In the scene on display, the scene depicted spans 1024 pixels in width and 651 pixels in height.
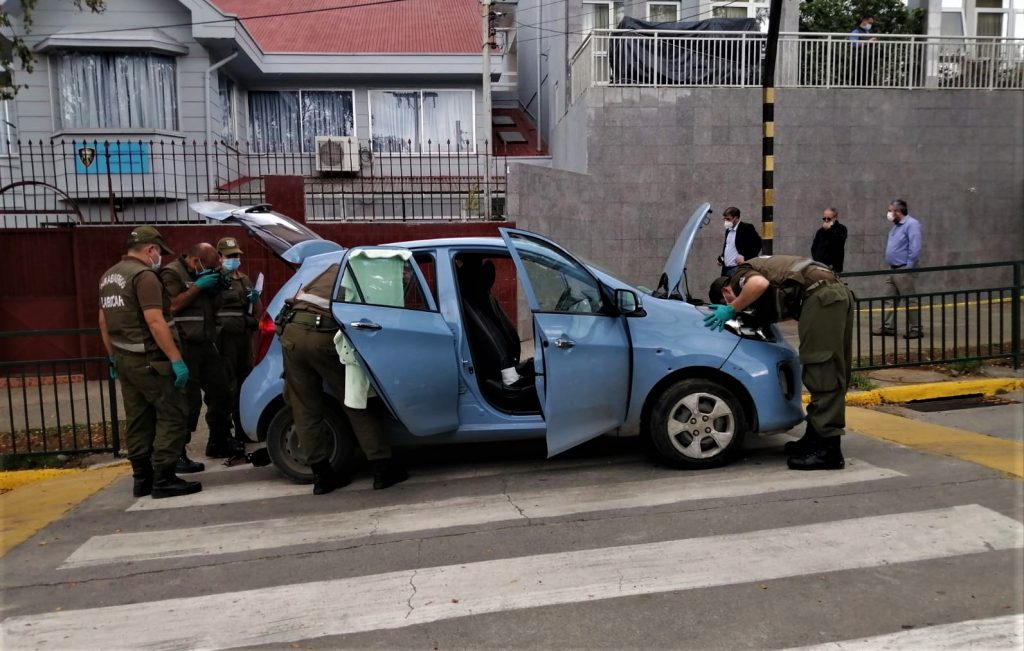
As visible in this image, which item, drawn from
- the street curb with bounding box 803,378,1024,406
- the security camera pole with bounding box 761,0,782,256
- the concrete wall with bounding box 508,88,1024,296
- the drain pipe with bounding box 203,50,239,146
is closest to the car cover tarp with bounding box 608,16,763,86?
the concrete wall with bounding box 508,88,1024,296

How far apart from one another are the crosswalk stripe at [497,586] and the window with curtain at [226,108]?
46.8 feet

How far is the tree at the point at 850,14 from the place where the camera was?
23453mm

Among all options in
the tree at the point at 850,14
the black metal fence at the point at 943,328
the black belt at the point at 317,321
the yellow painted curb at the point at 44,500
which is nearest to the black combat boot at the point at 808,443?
the black metal fence at the point at 943,328

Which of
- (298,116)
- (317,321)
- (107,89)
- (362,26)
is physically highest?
(362,26)

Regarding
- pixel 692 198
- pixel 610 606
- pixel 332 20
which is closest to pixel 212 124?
pixel 332 20

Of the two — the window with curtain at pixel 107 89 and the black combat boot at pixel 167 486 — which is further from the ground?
the window with curtain at pixel 107 89

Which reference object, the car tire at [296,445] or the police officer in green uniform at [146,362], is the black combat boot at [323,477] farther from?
the police officer in green uniform at [146,362]

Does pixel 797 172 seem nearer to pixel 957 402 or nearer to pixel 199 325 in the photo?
pixel 957 402

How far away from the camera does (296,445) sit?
19.4 feet

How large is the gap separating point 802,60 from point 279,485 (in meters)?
12.0

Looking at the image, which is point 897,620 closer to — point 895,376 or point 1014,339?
point 895,376

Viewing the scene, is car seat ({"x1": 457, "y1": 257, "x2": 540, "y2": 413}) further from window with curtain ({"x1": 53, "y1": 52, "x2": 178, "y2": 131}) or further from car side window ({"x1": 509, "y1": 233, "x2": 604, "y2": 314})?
window with curtain ({"x1": 53, "y1": 52, "x2": 178, "y2": 131})

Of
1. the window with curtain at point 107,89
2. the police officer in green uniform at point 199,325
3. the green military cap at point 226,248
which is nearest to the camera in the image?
the police officer in green uniform at point 199,325

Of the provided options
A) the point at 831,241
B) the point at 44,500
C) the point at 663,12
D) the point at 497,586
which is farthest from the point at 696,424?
the point at 663,12
